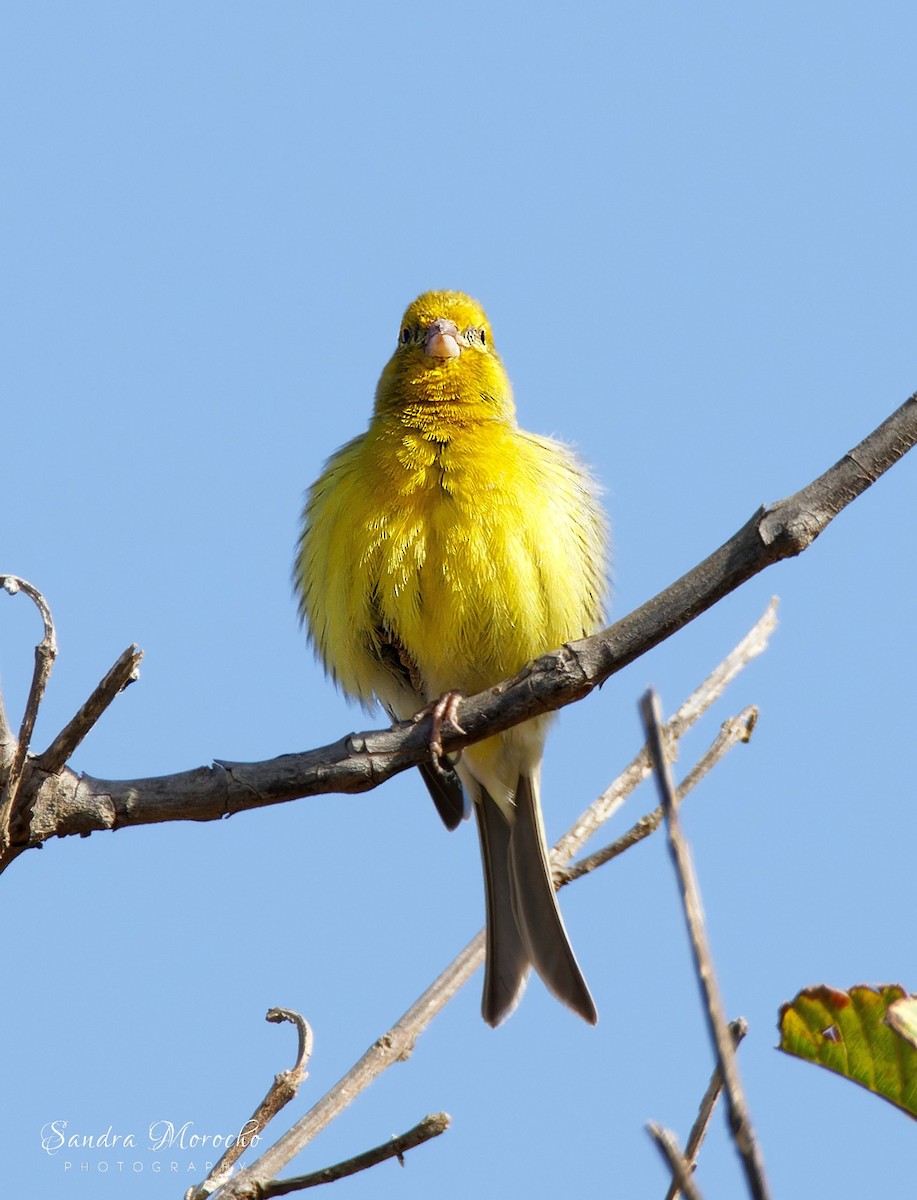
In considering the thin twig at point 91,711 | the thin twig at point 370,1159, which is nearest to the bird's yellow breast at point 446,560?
the thin twig at point 91,711

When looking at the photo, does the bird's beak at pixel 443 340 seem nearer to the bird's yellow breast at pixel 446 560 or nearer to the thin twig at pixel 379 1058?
the bird's yellow breast at pixel 446 560

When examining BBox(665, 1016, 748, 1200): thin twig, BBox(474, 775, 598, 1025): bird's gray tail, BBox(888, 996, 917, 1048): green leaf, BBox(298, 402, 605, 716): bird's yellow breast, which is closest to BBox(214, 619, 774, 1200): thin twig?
BBox(665, 1016, 748, 1200): thin twig

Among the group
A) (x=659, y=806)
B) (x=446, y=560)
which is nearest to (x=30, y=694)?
(x=659, y=806)

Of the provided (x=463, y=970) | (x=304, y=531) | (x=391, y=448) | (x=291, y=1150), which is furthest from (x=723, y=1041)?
(x=304, y=531)

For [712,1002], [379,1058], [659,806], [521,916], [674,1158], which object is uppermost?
[521,916]

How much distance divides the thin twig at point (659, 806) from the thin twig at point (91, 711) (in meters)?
1.25

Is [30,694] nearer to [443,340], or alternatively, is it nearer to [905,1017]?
[905,1017]

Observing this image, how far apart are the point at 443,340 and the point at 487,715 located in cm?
293

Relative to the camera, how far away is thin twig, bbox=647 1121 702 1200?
1283mm

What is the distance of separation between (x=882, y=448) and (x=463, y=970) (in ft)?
4.98

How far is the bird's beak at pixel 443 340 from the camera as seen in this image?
6312 mm

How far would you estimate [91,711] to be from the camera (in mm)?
3164

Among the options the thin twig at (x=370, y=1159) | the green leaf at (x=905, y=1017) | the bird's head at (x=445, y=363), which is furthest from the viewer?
the bird's head at (x=445, y=363)

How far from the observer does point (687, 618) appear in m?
3.47
